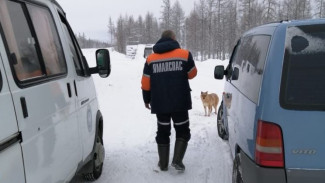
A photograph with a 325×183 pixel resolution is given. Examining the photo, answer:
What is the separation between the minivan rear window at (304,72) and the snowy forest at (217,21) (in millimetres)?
48551

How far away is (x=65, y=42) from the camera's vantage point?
370cm

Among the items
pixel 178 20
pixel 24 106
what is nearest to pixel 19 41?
pixel 24 106

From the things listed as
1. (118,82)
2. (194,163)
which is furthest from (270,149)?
(118,82)

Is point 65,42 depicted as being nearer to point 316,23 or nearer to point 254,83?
point 254,83

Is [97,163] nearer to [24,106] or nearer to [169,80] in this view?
[169,80]

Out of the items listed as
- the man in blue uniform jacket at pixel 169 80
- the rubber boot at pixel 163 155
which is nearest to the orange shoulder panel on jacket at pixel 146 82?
the man in blue uniform jacket at pixel 169 80

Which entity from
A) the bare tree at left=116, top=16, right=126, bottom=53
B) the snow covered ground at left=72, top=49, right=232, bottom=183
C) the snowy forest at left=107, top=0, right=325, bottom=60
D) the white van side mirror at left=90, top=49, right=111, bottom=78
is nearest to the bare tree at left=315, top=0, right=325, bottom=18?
the snowy forest at left=107, top=0, right=325, bottom=60

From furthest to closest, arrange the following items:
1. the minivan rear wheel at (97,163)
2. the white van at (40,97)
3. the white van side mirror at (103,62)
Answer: the minivan rear wheel at (97,163) < the white van side mirror at (103,62) < the white van at (40,97)

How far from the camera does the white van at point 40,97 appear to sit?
7.09ft

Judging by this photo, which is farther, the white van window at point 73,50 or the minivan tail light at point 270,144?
the white van window at point 73,50

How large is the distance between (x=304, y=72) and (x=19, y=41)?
86.7 inches

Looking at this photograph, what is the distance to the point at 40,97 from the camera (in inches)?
103

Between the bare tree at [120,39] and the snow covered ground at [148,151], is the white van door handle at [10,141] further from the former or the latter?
the bare tree at [120,39]

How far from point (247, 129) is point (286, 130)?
491 millimetres
